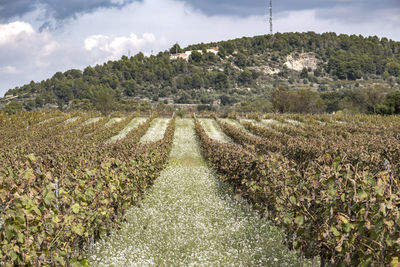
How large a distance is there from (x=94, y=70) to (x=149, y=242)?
149631 millimetres

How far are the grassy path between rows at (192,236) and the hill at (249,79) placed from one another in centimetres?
7124

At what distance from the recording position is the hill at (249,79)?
299 ft

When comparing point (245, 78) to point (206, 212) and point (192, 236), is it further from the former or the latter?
point (192, 236)

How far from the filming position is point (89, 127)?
Answer: 41156mm

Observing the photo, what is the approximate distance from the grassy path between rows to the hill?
71.2 metres

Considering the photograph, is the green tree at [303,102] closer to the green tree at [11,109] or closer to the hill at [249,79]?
the hill at [249,79]

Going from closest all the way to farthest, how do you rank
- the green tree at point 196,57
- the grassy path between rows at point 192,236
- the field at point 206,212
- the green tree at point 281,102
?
1. the field at point 206,212
2. the grassy path between rows at point 192,236
3. the green tree at point 281,102
4. the green tree at point 196,57

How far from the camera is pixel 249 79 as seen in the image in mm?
146250

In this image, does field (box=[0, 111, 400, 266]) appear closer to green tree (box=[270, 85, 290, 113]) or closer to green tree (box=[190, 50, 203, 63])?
green tree (box=[270, 85, 290, 113])

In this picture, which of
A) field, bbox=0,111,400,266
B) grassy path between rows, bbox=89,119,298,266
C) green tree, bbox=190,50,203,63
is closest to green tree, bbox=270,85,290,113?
field, bbox=0,111,400,266

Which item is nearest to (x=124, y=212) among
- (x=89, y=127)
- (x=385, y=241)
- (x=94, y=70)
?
(x=385, y=241)

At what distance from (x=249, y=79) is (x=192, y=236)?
14189 cm

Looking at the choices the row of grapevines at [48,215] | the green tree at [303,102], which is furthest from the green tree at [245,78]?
the row of grapevines at [48,215]

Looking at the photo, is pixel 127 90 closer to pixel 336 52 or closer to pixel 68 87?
pixel 68 87
